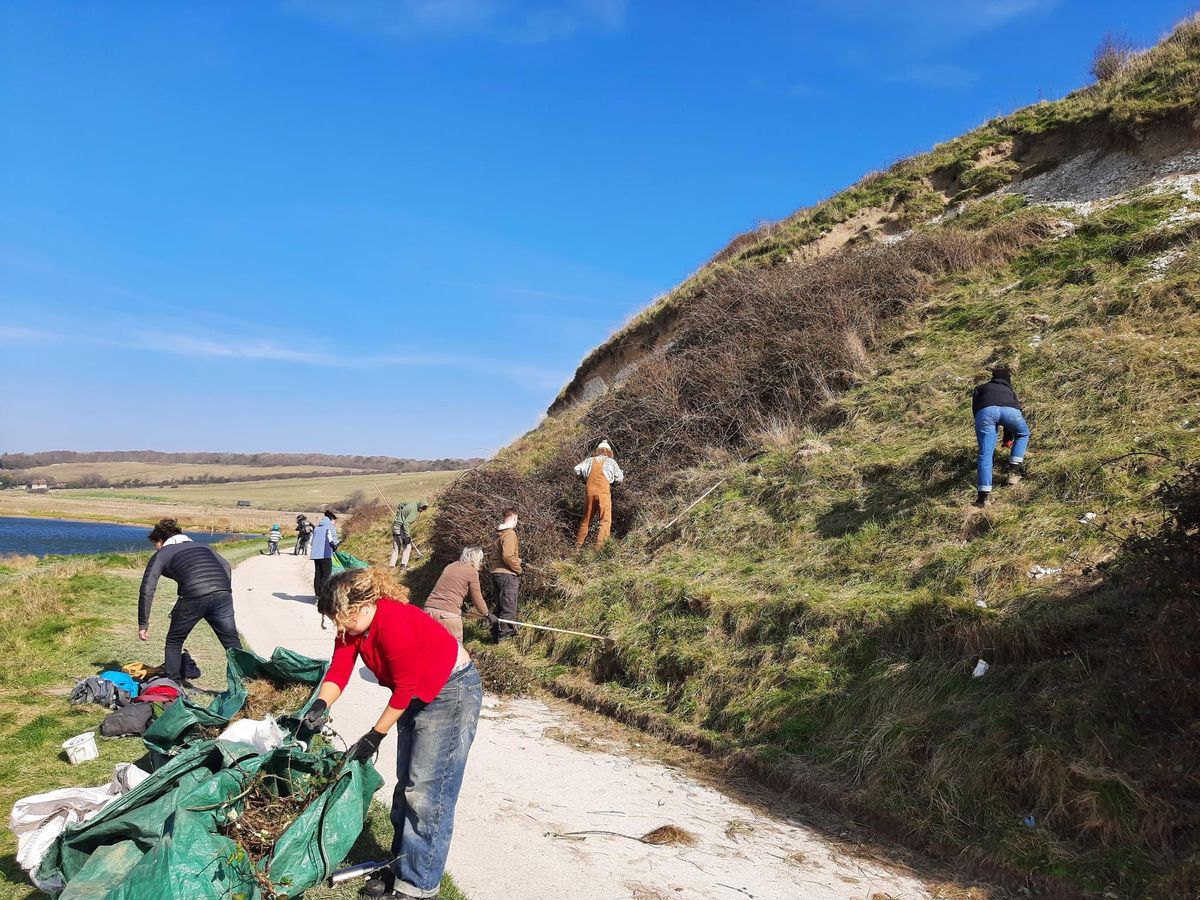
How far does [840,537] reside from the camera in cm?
902

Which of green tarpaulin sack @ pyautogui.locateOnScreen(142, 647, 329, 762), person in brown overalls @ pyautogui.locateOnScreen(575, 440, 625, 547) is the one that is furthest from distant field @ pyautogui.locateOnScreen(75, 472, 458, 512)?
green tarpaulin sack @ pyautogui.locateOnScreen(142, 647, 329, 762)

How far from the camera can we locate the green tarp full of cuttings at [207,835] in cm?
333

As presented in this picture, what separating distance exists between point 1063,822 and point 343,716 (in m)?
5.92

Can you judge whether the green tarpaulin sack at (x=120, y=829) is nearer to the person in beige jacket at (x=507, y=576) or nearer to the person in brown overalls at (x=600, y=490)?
the person in beige jacket at (x=507, y=576)

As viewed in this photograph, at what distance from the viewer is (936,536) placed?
8.05m

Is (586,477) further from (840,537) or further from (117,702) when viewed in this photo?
(117,702)

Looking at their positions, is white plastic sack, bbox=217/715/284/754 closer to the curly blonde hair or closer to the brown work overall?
the curly blonde hair

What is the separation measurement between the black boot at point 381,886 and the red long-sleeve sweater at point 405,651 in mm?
957

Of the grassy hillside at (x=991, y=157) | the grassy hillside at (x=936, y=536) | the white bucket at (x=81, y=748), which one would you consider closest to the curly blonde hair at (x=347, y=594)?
the white bucket at (x=81, y=748)

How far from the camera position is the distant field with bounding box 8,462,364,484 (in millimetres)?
140500

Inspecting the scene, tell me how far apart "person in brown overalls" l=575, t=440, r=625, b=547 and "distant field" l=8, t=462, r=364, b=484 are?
145871 mm

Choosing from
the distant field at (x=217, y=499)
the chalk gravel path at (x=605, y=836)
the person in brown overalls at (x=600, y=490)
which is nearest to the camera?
the chalk gravel path at (x=605, y=836)

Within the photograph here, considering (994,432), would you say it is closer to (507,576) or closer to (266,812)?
(507,576)

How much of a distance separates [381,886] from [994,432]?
7.25m
